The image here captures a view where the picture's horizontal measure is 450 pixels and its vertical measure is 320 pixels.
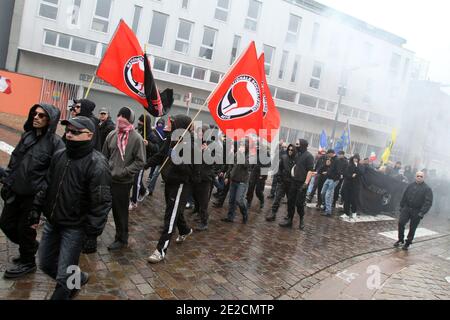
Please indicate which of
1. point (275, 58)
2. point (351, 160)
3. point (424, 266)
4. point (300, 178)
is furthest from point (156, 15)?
point (424, 266)

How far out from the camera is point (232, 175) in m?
6.69

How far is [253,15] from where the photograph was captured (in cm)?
2298

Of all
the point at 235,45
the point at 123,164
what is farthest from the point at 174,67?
the point at 123,164

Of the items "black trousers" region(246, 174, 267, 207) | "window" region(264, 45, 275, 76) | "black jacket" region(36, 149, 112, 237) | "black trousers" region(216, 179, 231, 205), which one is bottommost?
"black trousers" region(216, 179, 231, 205)

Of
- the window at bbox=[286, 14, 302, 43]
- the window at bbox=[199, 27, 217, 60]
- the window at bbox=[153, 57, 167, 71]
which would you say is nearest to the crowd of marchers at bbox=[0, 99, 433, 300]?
the window at bbox=[153, 57, 167, 71]

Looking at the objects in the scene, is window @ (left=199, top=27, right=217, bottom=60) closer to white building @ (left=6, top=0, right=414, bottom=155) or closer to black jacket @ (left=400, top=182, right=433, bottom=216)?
white building @ (left=6, top=0, right=414, bottom=155)

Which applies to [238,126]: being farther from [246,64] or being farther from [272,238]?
[272,238]

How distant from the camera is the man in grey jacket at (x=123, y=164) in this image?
4.21 m

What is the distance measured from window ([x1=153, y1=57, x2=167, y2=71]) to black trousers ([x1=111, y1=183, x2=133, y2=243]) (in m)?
17.7

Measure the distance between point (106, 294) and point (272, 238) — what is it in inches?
133

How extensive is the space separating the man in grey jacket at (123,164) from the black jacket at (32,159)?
1.08 m

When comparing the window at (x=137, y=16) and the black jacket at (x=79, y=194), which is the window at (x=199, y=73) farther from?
the black jacket at (x=79, y=194)

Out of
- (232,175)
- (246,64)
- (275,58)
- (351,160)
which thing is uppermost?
(275,58)

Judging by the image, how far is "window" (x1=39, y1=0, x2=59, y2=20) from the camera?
18.5m
